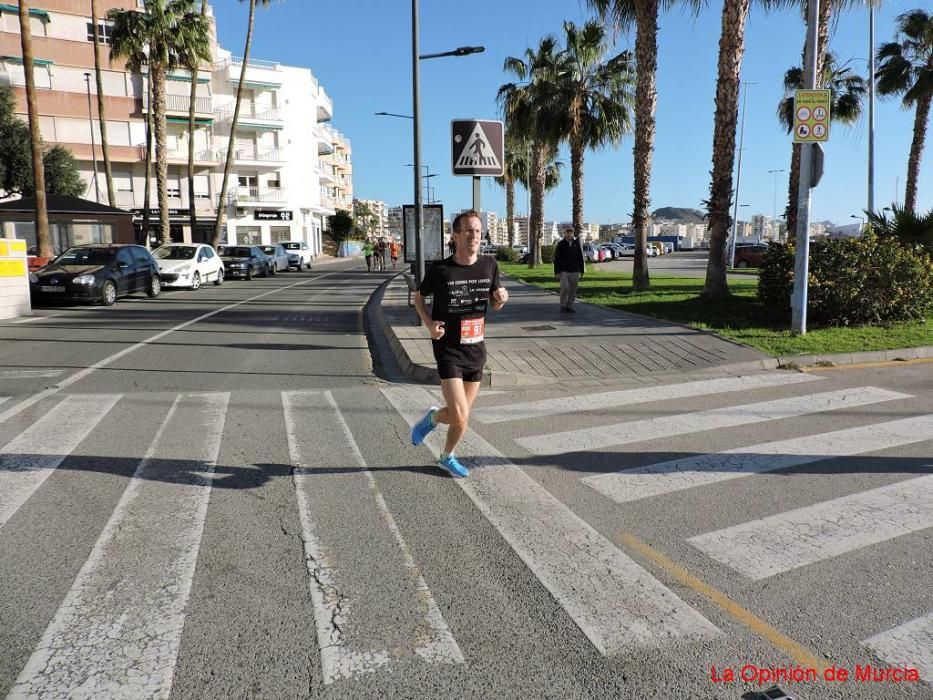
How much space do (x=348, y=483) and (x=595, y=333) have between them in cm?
738

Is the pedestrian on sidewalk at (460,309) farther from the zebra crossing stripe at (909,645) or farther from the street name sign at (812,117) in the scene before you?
the street name sign at (812,117)

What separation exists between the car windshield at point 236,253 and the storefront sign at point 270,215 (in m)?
28.4

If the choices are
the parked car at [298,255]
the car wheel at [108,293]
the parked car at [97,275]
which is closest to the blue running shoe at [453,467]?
the parked car at [97,275]

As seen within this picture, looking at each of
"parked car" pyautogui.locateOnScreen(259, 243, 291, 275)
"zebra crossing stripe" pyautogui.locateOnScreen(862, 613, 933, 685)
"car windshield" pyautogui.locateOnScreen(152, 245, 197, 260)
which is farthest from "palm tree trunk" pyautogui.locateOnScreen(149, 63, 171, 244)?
"zebra crossing stripe" pyautogui.locateOnScreen(862, 613, 933, 685)

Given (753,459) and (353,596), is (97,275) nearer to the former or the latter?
(753,459)

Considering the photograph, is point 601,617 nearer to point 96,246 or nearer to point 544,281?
point 96,246

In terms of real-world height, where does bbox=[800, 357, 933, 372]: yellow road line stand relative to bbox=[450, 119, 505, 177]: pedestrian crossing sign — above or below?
below

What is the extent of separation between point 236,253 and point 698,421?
98.6 feet

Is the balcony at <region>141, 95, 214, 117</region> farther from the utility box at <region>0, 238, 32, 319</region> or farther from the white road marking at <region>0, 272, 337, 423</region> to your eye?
the white road marking at <region>0, 272, 337, 423</region>

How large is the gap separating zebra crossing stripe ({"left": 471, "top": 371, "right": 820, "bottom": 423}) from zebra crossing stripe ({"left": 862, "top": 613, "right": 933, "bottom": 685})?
4041 mm

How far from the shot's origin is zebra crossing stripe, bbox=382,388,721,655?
3.02 metres

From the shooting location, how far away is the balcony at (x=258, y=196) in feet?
194

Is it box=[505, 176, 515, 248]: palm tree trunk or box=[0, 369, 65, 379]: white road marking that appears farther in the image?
box=[505, 176, 515, 248]: palm tree trunk

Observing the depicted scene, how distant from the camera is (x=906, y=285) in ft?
37.9
